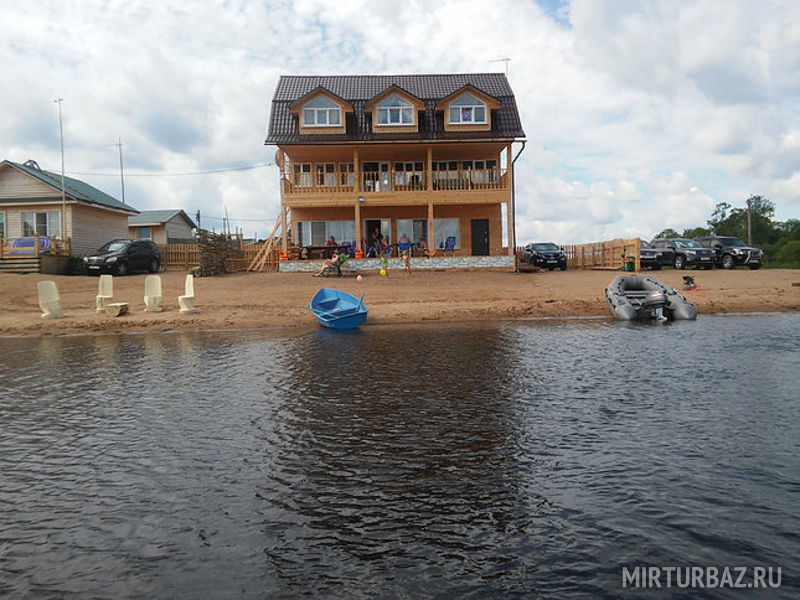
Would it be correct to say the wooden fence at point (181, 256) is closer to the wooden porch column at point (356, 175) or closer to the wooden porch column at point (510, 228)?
the wooden porch column at point (356, 175)

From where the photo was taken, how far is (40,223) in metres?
32.1

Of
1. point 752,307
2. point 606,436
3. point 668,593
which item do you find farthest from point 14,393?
point 752,307

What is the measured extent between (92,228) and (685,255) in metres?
33.8

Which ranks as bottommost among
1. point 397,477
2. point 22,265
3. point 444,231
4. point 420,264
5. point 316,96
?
point 397,477

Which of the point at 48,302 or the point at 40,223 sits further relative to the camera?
the point at 40,223

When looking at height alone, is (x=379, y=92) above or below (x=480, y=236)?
above

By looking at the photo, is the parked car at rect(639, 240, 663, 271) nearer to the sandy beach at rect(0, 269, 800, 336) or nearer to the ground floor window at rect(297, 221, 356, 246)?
the sandy beach at rect(0, 269, 800, 336)

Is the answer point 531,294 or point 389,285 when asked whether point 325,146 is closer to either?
point 389,285

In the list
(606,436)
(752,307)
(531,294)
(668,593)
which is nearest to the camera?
(668,593)

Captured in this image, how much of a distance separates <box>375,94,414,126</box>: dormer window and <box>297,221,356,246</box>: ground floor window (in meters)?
6.24

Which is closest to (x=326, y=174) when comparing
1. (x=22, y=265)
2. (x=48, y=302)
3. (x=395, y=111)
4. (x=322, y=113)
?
(x=322, y=113)

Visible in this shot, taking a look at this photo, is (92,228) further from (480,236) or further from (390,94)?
(480,236)

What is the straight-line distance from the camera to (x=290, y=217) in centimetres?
3444

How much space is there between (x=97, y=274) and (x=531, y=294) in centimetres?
2216
